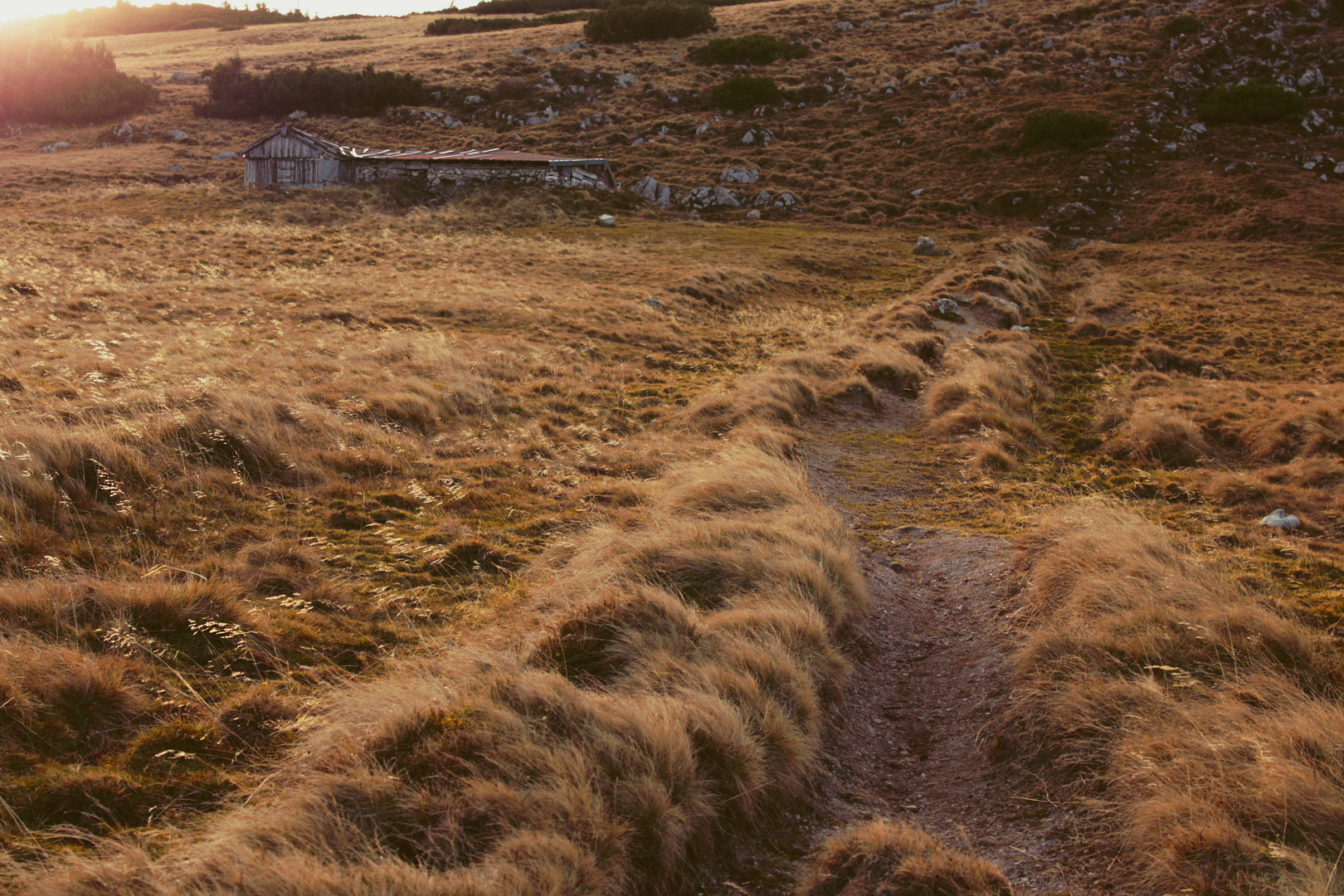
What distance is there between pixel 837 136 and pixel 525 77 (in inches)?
885

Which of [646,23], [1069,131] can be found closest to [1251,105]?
[1069,131]

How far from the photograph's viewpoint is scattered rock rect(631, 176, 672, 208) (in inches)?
1513

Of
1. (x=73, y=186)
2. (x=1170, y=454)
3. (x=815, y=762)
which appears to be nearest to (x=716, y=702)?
(x=815, y=762)

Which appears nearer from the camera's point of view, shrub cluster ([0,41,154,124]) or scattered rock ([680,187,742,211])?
scattered rock ([680,187,742,211])

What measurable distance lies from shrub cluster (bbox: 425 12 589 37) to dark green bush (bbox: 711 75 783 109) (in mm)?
33148

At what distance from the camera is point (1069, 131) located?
39.4 meters

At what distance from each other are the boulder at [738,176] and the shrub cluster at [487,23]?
44168mm

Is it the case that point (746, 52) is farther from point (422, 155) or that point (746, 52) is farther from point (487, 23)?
point (487, 23)

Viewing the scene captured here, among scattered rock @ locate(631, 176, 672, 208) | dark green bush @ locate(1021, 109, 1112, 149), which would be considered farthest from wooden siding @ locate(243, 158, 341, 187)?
dark green bush @ locate(1021, 109, 1112, 149)

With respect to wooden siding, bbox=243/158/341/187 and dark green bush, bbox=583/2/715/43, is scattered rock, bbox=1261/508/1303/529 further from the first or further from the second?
dark green bush, bbox=583/2/715/43

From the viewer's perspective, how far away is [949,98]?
46.8 meters

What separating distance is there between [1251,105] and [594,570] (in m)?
49.3

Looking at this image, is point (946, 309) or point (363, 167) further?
point (363, 167)

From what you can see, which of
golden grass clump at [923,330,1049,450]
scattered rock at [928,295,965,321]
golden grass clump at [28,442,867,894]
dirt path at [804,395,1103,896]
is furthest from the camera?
scattered rock at [928,295,965,321]
